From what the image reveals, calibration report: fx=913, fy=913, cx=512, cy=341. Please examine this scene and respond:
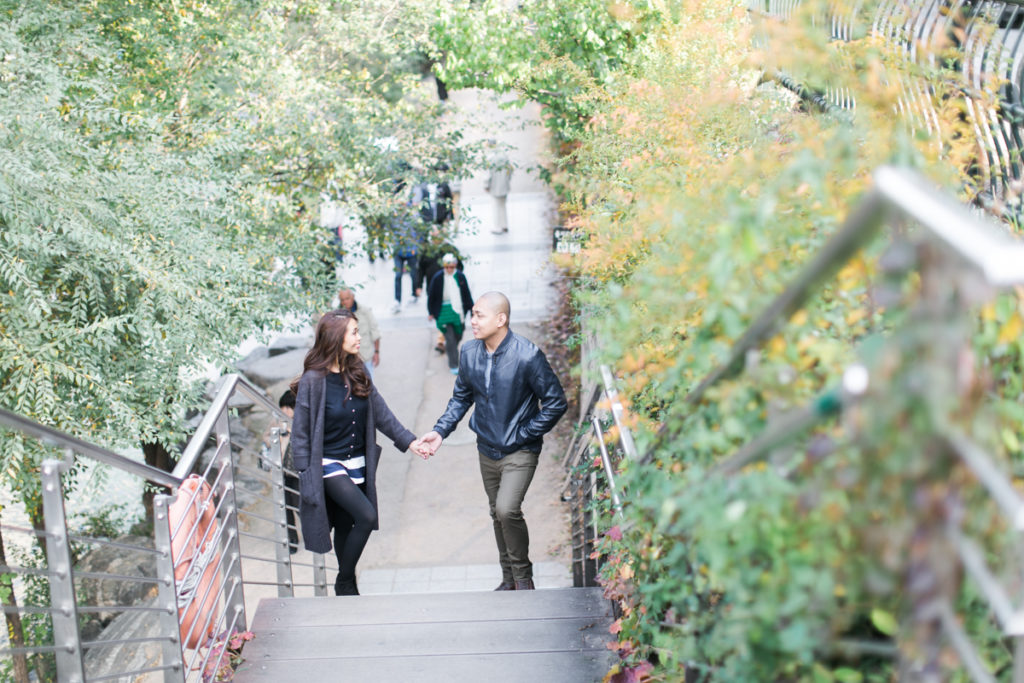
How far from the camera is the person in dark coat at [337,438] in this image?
5031 mm

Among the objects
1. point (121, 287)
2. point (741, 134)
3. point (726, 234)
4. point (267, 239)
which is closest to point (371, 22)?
point (267, 239)

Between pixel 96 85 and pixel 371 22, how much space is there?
13.3 ft

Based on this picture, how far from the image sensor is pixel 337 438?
16.9 feet

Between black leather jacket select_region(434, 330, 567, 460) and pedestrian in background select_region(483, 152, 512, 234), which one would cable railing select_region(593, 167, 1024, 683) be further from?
pedestrian in background select_region(483, 152, 512, 234)

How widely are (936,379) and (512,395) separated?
154 inches

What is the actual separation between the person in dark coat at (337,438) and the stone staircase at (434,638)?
0.57m

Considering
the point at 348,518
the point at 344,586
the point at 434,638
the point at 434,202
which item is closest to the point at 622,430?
the point at 434,638

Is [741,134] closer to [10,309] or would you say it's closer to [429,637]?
[429,637]

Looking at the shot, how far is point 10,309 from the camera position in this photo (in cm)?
554

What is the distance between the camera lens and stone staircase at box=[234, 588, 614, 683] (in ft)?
13.0

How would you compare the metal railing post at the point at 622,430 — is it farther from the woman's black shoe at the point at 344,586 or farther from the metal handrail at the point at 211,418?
the woman's black shoe at the point at 344,586

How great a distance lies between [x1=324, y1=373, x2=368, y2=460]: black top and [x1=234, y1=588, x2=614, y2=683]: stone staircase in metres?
0.85

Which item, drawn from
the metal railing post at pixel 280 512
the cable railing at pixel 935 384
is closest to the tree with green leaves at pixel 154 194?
the metal railing post at pixel 280 512

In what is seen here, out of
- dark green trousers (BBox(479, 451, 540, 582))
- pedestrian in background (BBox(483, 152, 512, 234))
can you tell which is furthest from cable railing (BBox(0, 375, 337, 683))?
pedestrian in background (BBox(483, 152, 512, 234))
